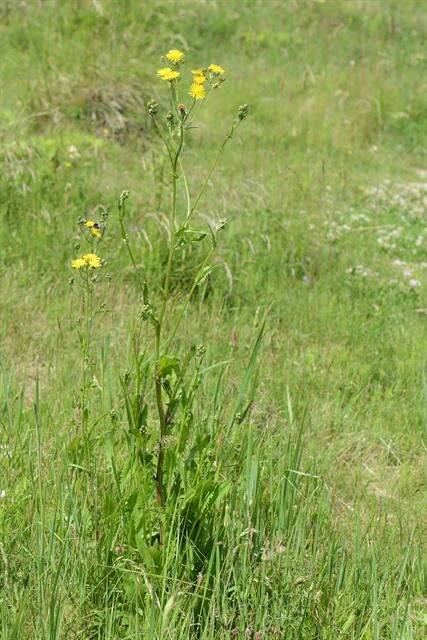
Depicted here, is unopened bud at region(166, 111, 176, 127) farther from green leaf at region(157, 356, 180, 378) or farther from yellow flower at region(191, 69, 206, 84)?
green leaf at region(157, 356, 180, 378)

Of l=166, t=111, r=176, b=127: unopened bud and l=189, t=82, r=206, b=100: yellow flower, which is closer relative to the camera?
l=166, t=111, r=176, b=127: unopened bud

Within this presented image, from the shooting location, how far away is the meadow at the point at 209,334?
6.24ft

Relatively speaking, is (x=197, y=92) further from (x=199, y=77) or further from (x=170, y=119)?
(x=170, y=119)

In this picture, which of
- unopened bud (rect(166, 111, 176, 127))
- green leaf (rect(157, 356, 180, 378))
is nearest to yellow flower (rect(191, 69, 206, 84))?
unopened bud (rect(166, 111, 176, 127))

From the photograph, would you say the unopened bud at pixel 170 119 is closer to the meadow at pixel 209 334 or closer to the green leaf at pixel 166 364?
the meadow at pixel 209 334

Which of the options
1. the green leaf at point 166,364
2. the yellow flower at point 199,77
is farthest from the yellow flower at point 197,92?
the green leaf at point 166,364

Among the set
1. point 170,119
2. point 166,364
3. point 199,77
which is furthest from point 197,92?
point 166,364

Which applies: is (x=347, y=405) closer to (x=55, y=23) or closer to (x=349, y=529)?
(x=349, y=529)

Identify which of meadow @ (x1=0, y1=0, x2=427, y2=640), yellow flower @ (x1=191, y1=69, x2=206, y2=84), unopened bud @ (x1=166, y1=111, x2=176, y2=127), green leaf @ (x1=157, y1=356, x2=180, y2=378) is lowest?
meadow @ (x1=0, y1=0, x2=427, y2=640)

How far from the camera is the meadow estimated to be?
6.24 ft

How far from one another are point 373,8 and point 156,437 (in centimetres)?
1060

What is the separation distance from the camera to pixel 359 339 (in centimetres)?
397

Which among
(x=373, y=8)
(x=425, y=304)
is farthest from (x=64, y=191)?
(x=373, y=8)

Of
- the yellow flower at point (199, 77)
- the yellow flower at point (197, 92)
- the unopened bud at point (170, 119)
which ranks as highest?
the yellow flower at point (199, 77)
